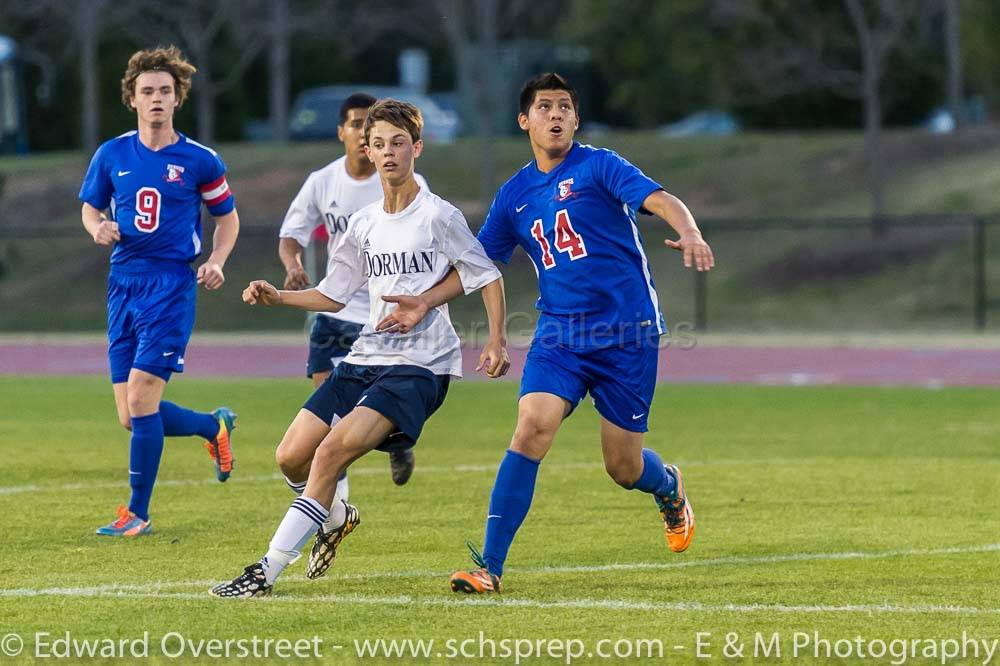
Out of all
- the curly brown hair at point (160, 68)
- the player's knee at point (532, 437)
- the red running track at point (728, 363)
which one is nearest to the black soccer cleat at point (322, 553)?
the player's knee at point (532, 437)

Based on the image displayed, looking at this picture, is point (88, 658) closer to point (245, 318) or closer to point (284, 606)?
point (284, 606)

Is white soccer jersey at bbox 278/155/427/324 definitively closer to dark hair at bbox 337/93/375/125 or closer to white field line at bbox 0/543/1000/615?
dark hair at bbox 337/93/375/125

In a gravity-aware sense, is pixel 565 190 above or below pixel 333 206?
above

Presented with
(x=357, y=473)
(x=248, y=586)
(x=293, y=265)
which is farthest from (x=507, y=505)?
(x=357, y=473)

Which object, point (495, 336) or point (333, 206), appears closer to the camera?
point (495, 336)

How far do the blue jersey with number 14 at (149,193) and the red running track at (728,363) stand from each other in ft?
34.2

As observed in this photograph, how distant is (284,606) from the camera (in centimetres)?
675

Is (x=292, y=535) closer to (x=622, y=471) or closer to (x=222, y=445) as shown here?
(x=622, y=471)

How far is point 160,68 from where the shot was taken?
8.98m

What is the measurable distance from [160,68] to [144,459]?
203 cm

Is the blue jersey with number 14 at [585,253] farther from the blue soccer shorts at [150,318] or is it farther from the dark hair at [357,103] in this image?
the dark hair at [357,103]

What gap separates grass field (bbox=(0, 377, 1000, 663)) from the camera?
21.2 ft

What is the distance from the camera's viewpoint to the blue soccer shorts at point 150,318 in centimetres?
898

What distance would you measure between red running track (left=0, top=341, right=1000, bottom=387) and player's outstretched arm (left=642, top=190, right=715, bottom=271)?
1182 centimetres
